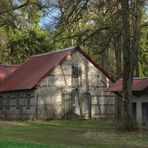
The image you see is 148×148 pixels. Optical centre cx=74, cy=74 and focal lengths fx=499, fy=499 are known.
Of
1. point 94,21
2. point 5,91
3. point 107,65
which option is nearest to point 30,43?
point 107,65

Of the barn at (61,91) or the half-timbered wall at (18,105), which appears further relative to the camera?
the half-timbered wall at (18,105)

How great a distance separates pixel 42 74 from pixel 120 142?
23.4 meters

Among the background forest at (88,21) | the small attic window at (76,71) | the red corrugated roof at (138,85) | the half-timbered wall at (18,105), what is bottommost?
the half-timbered wall at (18,105)

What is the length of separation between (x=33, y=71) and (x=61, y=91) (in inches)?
163

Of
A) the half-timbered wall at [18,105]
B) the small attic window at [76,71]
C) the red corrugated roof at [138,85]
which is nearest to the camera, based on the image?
the red corrugated roof at [138,85]

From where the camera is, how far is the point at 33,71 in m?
49.0

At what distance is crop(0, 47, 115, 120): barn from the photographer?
45.4m

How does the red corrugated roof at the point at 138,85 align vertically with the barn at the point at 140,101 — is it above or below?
above

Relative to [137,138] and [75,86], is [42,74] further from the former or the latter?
[137,138]

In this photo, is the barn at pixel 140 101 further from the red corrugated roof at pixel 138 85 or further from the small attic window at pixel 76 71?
the small attic window at pixel 76 71

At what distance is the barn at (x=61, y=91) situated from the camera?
45.4 meters

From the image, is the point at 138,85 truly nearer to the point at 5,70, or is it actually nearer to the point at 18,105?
the point at 18,105

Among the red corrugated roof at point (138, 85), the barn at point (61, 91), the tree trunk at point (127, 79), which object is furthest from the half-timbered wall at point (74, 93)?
the tree trunk at point (127, 79)

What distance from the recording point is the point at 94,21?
38.8 metres
